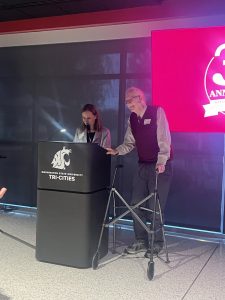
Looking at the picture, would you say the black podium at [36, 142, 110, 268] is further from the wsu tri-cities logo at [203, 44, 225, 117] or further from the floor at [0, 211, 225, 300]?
the wsu tri-cities logo at [203, 44, 225, 117]

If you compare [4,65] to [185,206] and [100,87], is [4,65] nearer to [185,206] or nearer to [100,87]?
[100,87]

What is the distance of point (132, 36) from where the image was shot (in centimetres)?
522

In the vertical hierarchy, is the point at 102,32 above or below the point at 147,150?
above

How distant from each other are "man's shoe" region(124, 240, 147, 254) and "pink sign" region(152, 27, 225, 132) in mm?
1560

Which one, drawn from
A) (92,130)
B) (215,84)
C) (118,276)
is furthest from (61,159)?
(215,84)

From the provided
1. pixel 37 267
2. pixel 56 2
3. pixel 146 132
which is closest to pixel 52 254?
pixel 37 267

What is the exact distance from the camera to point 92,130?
14.2 feet

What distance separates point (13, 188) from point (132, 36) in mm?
3078

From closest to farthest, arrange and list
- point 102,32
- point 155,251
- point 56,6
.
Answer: point 155,251
point 56,6
point 102,32

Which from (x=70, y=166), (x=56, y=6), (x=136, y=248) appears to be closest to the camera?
(x=70, y=166)

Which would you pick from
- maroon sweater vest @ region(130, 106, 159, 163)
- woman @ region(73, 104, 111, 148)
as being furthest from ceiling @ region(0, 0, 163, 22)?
maroon sweater vest @ region(130, 106, 159, 163)

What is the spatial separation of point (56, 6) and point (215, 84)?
93.9 inches

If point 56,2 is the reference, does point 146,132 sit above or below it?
below

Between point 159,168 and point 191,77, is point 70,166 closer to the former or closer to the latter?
point 159,168
